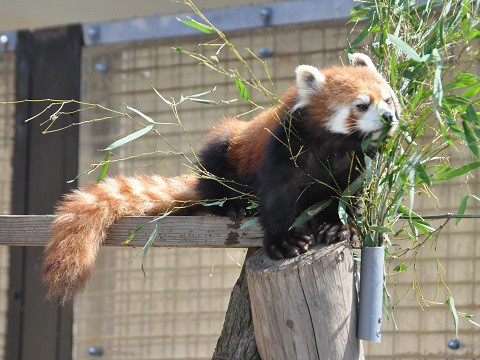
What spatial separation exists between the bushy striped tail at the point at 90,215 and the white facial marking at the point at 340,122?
0.58 m

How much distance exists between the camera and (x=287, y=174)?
2877 millimetres

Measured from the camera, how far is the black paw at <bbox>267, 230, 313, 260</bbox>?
2.59m

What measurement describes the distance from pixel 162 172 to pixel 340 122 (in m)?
1.52

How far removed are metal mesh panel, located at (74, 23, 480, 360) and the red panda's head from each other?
84 centimetres

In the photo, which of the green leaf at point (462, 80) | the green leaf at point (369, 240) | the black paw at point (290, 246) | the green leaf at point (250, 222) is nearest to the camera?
the green leaf at point (462, 80)

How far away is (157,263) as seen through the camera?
417cm

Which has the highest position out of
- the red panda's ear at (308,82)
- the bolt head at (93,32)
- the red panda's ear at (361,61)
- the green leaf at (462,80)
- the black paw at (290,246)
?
the bolt head at (93,32)

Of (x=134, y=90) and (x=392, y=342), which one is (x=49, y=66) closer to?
(x=134, y=90)

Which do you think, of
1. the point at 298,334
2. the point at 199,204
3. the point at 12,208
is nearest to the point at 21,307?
the point at 12,208

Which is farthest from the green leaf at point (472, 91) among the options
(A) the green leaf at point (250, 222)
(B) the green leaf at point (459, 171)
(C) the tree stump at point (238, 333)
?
(C) the tree stump at point (238, 333)

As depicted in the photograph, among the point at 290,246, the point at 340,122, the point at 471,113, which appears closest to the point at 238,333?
the point at 290,246

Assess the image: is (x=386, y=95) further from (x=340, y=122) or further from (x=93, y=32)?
→ (x=93, y=32)

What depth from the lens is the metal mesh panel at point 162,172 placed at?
396 cm

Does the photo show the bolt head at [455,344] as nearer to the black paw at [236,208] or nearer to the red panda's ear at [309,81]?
the black paw at [236,208]
